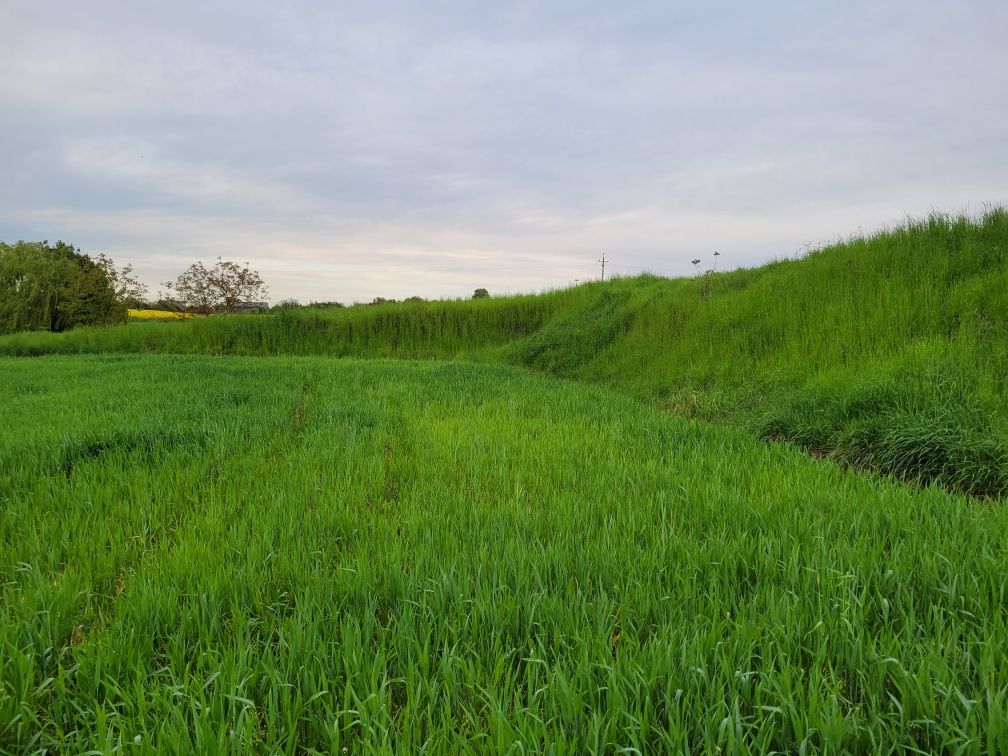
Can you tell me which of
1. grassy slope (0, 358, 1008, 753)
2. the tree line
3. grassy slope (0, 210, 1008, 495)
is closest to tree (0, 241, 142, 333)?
the tree line

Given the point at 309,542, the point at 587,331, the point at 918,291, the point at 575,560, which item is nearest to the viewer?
the point at 575,560

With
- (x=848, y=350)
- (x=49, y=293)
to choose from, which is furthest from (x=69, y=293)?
(x=848, y=350)

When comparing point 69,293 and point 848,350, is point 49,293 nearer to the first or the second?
point 69,293

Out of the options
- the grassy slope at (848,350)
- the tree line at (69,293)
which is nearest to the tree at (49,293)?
the tree line at (69,293)

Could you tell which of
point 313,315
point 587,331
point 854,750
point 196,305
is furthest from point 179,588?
point 196,305

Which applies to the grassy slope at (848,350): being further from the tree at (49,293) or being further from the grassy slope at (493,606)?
the tree at (49,293)

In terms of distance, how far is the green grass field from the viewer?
1320 mm

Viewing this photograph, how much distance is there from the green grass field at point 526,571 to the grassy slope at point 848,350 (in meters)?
0.05

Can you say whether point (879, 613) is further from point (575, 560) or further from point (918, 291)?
point (918, 291)

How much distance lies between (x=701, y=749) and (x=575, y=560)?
3.17 ft

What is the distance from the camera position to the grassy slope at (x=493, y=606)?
130 centimetres

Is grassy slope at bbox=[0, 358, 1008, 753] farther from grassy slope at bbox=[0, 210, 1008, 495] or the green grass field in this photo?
grassy slope at bbox=[0, 210, 1008, 495]

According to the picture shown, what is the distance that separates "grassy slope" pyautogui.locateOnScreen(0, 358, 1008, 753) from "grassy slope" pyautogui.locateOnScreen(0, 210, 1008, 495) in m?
1.19

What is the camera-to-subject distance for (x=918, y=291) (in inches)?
256
